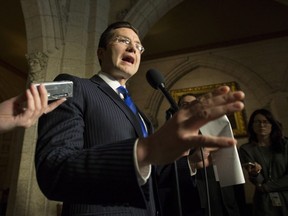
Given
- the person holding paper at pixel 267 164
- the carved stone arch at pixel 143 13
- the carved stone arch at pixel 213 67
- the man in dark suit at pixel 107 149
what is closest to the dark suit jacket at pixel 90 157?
the man in dark suit at pixel 107 149

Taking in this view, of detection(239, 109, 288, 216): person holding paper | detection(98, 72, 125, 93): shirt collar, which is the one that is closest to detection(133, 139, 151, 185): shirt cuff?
detection(98, 72, 125, 93): shirt collar

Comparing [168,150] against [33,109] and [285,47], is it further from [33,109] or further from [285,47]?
[285,47]

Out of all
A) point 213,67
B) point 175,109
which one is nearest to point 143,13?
point 175,109

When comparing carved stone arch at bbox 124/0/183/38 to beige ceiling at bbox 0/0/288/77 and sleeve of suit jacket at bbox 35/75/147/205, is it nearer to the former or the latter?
beige ceiling at bbox 0/0/288/77

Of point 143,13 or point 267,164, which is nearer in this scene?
point 267,164

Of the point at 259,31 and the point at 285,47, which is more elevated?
the point at 259,31

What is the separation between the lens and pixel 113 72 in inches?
49.4

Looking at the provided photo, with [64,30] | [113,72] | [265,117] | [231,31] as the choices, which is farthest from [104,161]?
[231,31]

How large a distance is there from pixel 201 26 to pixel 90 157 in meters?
5.64

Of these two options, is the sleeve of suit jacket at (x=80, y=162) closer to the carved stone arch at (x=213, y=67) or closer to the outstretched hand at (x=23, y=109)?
the outstretched hand at (x=23, y=109)

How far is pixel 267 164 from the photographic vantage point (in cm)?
225

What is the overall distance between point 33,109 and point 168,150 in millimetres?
386

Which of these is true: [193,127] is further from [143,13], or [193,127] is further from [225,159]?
[143,13]

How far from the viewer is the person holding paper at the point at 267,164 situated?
2.07 metres
